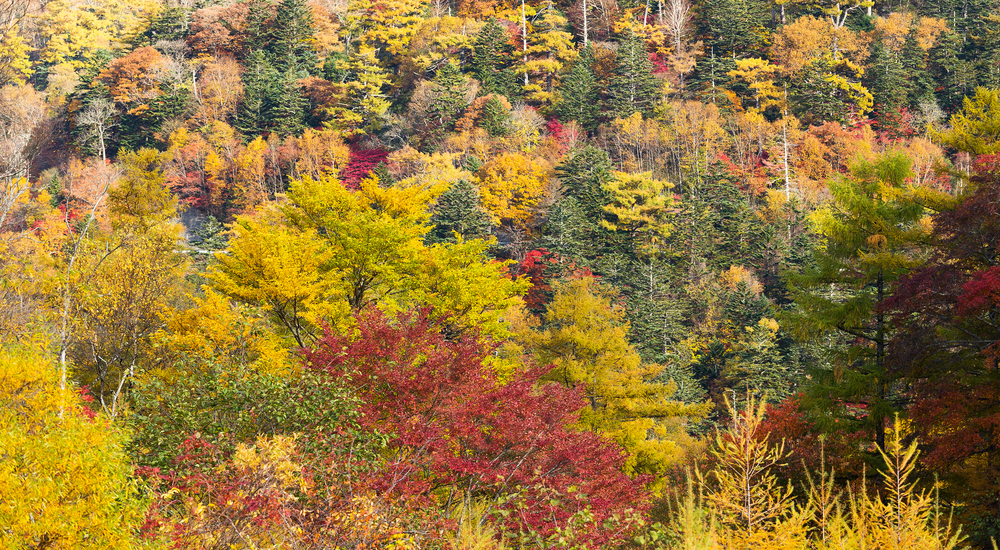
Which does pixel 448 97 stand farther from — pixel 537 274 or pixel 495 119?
pixel 537 274

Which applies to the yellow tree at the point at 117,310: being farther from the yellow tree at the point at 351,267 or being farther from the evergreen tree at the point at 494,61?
the evergreen tree at the point at 494,61

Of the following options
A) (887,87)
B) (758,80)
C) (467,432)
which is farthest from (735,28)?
(467,432)

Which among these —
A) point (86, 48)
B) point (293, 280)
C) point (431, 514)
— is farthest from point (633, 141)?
point (86, 48)

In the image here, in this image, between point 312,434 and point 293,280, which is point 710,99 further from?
point 312,434

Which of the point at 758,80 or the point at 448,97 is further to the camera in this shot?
the point at 758,80

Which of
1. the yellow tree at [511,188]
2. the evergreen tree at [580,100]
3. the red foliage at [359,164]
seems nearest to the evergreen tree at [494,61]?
the evergreen tree at [580,100]

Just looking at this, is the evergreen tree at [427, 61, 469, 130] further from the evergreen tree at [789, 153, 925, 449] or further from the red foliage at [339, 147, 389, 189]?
the evergreen tree at [789, 153, 925, 449]

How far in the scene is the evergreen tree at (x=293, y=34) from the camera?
6225 cm

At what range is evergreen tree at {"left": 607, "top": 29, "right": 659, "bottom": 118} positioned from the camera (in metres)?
51.5

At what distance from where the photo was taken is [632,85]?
5212cm

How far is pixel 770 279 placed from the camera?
37.5 meters

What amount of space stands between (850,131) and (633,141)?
12.8 m

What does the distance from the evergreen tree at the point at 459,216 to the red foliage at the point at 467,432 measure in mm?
26649

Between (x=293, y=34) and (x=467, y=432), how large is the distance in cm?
5970
